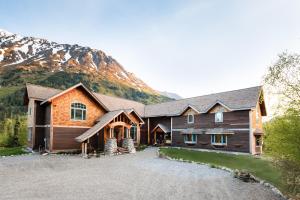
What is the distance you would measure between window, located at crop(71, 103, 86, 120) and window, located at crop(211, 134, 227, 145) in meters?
15.9

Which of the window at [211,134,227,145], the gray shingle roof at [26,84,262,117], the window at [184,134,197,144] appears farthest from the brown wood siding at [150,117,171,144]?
the window at [211,134,227,145]

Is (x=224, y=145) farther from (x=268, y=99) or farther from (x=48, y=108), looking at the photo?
(x=48, y=108)

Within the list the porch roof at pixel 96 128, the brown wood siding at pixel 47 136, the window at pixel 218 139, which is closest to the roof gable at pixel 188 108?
the window at pixel 218 139

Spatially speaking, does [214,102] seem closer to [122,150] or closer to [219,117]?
[219,117]

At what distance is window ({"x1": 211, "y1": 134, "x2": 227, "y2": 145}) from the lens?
30139mm

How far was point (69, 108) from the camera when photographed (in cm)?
2819

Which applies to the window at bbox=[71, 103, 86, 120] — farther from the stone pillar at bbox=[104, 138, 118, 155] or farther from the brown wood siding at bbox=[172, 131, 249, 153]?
the brown wood siding at bbox=[172, 131, 249, 153]

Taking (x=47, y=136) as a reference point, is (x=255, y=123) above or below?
above

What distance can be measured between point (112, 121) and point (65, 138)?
5.39m

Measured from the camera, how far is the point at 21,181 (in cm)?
1335

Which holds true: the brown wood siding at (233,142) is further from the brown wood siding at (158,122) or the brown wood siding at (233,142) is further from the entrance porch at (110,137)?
the entrance porch at (110,137)

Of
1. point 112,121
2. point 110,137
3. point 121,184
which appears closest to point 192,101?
point 112,121

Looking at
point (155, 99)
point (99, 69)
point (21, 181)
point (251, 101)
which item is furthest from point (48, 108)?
point (99, 69)

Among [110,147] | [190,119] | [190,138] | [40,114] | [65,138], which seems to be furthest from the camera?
[190,119]
